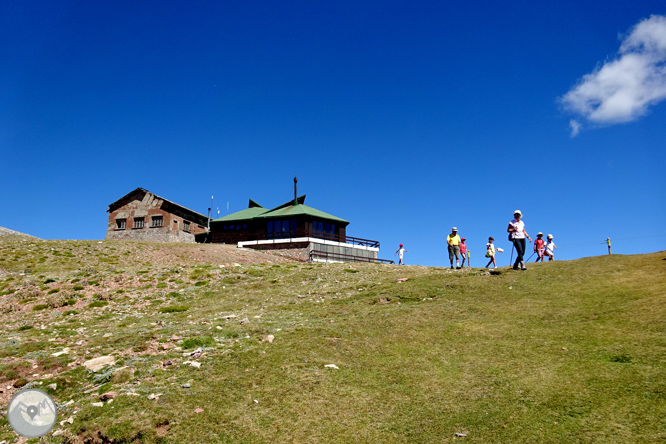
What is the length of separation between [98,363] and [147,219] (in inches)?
2497

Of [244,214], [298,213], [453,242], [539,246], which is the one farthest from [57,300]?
[244,214]

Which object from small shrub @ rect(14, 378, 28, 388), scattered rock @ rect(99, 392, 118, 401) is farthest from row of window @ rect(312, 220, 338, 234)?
scattered rock @ rect(99, 392, 118, 401)

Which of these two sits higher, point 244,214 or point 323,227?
point 244,214

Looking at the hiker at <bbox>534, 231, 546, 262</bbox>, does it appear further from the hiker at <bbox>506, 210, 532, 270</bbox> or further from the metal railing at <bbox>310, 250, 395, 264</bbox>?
the metal railing at <bbox>310, 250, 395, 264</bbox>

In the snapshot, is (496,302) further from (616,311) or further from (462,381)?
(462,381)

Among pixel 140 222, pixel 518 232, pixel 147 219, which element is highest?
pixel 147 219

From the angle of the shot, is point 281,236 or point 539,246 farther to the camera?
point 281,236

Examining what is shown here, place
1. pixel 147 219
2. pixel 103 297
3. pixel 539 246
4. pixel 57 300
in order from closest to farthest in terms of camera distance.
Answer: pixel 57 300 < pixel 103 297 < pixel 539 246 < pixel 147 219

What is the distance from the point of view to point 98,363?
1402 cm

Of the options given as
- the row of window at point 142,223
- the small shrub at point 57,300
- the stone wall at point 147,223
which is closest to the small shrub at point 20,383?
the small shrub at point 57,300

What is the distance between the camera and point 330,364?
1322cm

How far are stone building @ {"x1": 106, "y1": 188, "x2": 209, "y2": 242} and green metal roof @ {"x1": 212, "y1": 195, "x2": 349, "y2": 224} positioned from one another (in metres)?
8.00

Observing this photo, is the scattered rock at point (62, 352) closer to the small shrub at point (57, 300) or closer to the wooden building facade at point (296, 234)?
the small shrub at point (57, 300)

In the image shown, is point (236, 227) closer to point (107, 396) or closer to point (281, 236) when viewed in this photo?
point (281, 236)
